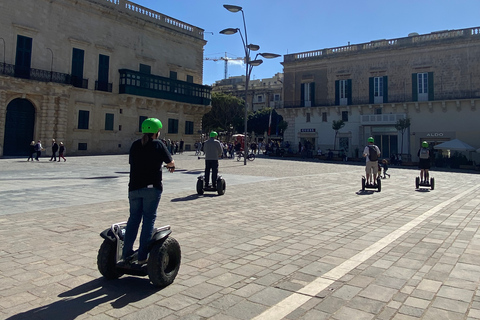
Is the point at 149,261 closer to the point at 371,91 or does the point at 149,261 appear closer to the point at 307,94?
the point at 371,91

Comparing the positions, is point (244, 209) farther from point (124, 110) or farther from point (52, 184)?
point (124, 110)

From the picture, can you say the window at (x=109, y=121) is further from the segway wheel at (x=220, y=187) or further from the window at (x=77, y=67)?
the segway wheel at (x=220, y=187)

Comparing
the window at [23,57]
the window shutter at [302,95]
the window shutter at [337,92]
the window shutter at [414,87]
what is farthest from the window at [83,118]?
the window shutter at [414,87]

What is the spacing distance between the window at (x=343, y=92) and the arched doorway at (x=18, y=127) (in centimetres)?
2805

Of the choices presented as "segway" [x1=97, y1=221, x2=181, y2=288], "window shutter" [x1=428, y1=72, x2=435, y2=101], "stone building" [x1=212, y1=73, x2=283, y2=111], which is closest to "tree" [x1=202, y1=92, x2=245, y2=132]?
"stone building" [x1=212, y1=73, x2=283, y2=111]

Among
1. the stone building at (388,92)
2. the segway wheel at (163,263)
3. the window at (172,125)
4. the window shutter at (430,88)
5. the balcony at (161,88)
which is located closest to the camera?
the segway wheel at (163,263)

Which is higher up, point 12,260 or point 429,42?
point 429,42

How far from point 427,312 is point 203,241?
9.89 feet

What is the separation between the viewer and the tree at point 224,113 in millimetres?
56656

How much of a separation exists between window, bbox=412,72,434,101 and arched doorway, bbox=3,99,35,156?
3249 cm

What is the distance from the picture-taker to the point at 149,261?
3.47m

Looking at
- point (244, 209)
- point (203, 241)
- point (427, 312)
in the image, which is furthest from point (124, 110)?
point (427, 312)

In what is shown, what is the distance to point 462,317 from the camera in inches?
117

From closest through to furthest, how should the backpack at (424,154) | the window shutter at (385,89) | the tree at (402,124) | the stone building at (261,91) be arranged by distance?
the backpack at (424,154), the tree at (402,124), the window shutter at (385,89), the stone building at (261,91)
